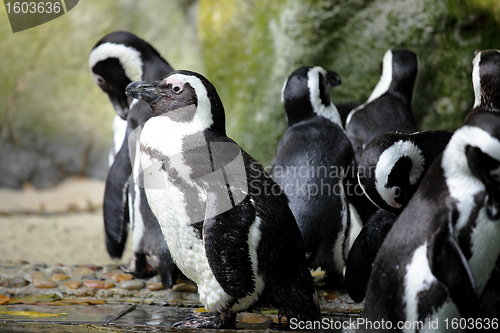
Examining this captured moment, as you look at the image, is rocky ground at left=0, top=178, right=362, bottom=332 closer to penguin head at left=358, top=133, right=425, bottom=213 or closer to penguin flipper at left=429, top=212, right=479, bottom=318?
penguin head at left=358, top=133, right=425, bottom=213

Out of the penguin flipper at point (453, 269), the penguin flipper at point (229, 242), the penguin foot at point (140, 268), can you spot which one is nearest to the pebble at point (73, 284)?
the penguin foot at point (140, 268)

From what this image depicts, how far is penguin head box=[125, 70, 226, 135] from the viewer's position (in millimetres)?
2238

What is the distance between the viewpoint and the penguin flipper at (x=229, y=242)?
205 centimetres

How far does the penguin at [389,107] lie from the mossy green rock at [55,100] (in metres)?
5.16

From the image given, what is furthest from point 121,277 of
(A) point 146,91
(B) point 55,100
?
(B) point 55,100

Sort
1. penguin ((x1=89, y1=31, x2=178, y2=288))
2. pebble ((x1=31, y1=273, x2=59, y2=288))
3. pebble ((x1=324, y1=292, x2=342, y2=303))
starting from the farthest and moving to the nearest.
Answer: penguin ((x1=89, y1=31, x2=178, y2=288)) → pebble ((x1=31, y1=273, x2=59, y2=288)) → pebble ((x1=324, y1=292, x2=342, y2=303))

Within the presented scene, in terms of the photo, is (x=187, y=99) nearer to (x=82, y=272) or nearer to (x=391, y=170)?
(x=391, y=170)

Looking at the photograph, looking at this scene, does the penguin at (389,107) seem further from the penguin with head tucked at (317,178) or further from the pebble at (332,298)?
the pebble at (332,298)

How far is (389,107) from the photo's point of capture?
3.54 m

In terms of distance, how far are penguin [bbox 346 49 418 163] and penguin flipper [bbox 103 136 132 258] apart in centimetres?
157

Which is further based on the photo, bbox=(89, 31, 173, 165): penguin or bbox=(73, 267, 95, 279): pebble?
bbox=(89, 31, 173, 165): penguin

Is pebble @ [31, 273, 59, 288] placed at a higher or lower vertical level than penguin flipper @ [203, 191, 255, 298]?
lower

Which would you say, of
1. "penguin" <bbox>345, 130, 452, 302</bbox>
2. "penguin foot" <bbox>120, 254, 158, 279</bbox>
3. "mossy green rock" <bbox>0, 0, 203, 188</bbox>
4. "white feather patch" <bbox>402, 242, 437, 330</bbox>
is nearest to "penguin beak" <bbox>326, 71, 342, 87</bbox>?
"penguin" <bbox>345, 130, 452, 302</bbox>

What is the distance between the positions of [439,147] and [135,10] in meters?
7.38
